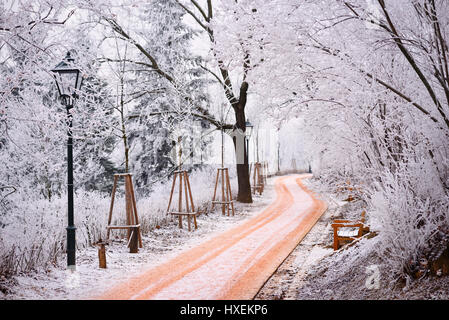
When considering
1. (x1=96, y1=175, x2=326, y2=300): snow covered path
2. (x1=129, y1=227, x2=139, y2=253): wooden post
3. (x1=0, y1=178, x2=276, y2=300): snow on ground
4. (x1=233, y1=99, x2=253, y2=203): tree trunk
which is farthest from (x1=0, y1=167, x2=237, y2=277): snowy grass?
(x1=233, y1=99, x2=253, y2=203): tree trunk

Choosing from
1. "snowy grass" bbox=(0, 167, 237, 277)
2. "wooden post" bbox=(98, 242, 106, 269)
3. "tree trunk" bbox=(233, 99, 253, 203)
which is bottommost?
"wooden post" bbox=(98, 242, 106, 269)

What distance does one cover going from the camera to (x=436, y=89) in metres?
6.14

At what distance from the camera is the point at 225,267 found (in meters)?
7.33

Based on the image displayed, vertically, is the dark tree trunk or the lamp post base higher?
the dark tree trunk

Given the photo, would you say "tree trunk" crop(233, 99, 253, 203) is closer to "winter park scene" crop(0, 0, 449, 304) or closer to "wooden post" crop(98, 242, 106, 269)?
"winter park scene" crop(0, 0, 449, 304)

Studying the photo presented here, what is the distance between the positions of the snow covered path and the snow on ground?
381 mm

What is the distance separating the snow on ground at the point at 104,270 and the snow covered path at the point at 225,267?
0.38m

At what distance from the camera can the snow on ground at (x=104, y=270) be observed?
583cm

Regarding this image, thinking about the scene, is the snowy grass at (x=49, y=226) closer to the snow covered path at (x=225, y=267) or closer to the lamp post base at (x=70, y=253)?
Answer: the lamp post base at (x=70, y=253)

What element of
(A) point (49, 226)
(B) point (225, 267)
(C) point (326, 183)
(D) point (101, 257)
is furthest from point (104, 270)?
(C) point (326, 183)

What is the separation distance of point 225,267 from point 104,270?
7.64 feet

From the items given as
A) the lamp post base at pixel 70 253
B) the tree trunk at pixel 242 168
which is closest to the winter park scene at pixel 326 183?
the lamp post base at pixel 70 253

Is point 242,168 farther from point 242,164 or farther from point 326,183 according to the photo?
point 326,183

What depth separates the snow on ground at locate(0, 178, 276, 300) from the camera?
229 inches
